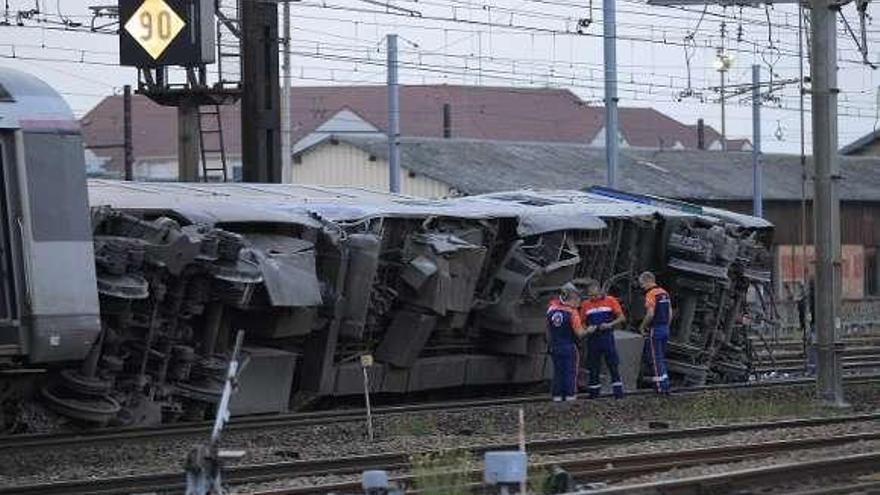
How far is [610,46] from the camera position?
108 feet

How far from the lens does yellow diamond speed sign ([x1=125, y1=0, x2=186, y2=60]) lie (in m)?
27.6

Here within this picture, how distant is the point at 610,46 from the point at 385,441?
60.2ft

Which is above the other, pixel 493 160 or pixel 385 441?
pixel 493 160

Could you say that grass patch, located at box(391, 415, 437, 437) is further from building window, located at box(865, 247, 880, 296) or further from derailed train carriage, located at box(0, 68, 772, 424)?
building window, located at box(865, 247, 880, 296)

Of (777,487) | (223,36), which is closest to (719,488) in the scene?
(777,487)

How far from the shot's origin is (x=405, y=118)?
9756cm

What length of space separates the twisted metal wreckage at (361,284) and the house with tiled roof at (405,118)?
65.9m

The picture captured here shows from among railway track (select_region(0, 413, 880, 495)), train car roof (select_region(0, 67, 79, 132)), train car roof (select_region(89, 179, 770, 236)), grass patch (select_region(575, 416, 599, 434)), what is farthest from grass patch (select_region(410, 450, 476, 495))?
train car roof (select_region(89, 179, 770, 236))

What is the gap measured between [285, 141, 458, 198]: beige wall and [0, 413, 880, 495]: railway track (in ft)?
115

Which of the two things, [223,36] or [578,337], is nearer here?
[578,337]

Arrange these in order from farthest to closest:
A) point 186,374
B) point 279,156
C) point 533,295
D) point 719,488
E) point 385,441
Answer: point 279,156 < point 533,295 < point 186,374 < point 385,441 < point 719,488

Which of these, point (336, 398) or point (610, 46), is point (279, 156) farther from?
point (610, 46)

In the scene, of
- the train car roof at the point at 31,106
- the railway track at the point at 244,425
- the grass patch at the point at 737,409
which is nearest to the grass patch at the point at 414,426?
the railway track at the point at 244,425

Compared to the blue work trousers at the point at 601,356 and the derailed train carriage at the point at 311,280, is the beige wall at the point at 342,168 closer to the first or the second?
the derailed train carriage at the point at 311,280
